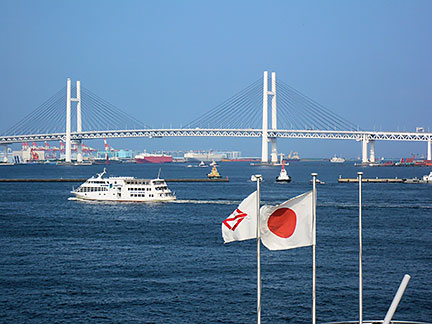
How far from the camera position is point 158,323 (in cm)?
1322

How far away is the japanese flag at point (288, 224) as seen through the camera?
8.84m

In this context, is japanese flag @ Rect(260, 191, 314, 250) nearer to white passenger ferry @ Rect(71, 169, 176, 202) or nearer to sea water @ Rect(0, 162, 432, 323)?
sea water @ Rect(0, 162, 432, 323)

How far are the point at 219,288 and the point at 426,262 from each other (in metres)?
6.36

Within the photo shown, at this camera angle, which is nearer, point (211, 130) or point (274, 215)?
point (274, 215)

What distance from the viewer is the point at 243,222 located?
29.8 feet

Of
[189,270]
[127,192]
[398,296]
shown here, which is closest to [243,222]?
[398,296]

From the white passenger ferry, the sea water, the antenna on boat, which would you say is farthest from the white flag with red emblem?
the white passenger ferry

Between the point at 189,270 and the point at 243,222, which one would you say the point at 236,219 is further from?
the point at 189,270

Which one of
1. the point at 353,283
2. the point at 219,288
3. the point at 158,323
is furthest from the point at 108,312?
the point at 353,283

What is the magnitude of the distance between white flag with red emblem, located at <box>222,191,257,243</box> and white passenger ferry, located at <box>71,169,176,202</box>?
29.8 meters

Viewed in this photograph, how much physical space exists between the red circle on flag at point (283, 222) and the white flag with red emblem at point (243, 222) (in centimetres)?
25

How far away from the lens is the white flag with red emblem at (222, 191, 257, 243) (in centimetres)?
900

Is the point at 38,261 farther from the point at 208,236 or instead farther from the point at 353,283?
the point at 353,283

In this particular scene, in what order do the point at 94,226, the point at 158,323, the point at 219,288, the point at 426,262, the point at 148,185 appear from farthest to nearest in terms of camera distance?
the point at 148,185 < the point at 94,226 < the point at 426,262 < the point at 219,288 < the point at 158,323
